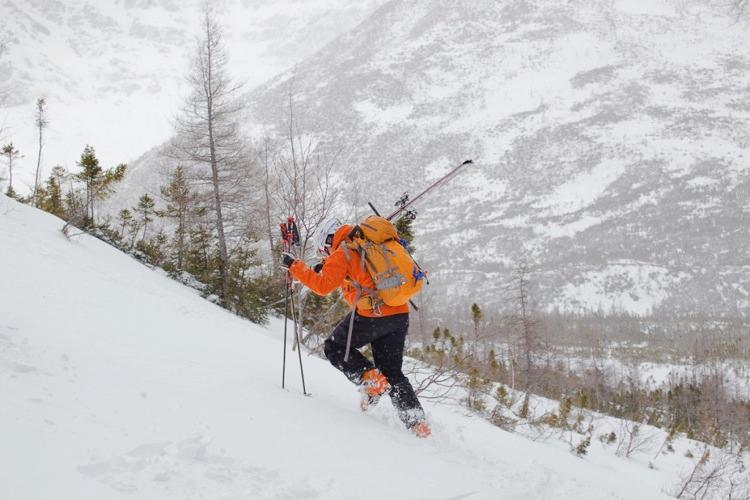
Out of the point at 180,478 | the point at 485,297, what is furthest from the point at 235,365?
the point at 485,297

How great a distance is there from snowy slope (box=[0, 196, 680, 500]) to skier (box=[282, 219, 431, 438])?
25cm

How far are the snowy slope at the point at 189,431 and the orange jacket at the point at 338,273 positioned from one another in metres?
0.94

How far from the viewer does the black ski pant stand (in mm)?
4473

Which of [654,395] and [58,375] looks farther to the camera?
[654,395]

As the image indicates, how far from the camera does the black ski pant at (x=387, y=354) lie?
176 inches

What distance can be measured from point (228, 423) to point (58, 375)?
3.56 ft

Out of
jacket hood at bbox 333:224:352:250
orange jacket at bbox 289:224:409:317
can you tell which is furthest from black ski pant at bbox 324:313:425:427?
jacket hood at bbox 333:224:352:250

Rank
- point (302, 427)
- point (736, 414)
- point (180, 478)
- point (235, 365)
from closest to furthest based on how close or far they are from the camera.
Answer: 1. point (180, 478)
2. point (302, 427)
3. point (235, 365)
4. point (736, 414)

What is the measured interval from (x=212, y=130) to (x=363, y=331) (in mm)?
17237

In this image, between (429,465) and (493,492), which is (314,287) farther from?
(493,492)

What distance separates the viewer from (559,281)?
195m

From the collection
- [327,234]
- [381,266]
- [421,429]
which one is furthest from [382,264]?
[421,429]

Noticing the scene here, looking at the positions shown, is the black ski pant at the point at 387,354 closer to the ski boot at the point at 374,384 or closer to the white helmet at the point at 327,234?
the ski boot at the point at 374,384

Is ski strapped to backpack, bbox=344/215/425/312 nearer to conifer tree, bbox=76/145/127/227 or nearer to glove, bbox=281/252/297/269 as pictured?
glove, bbox=281/252/297/269
